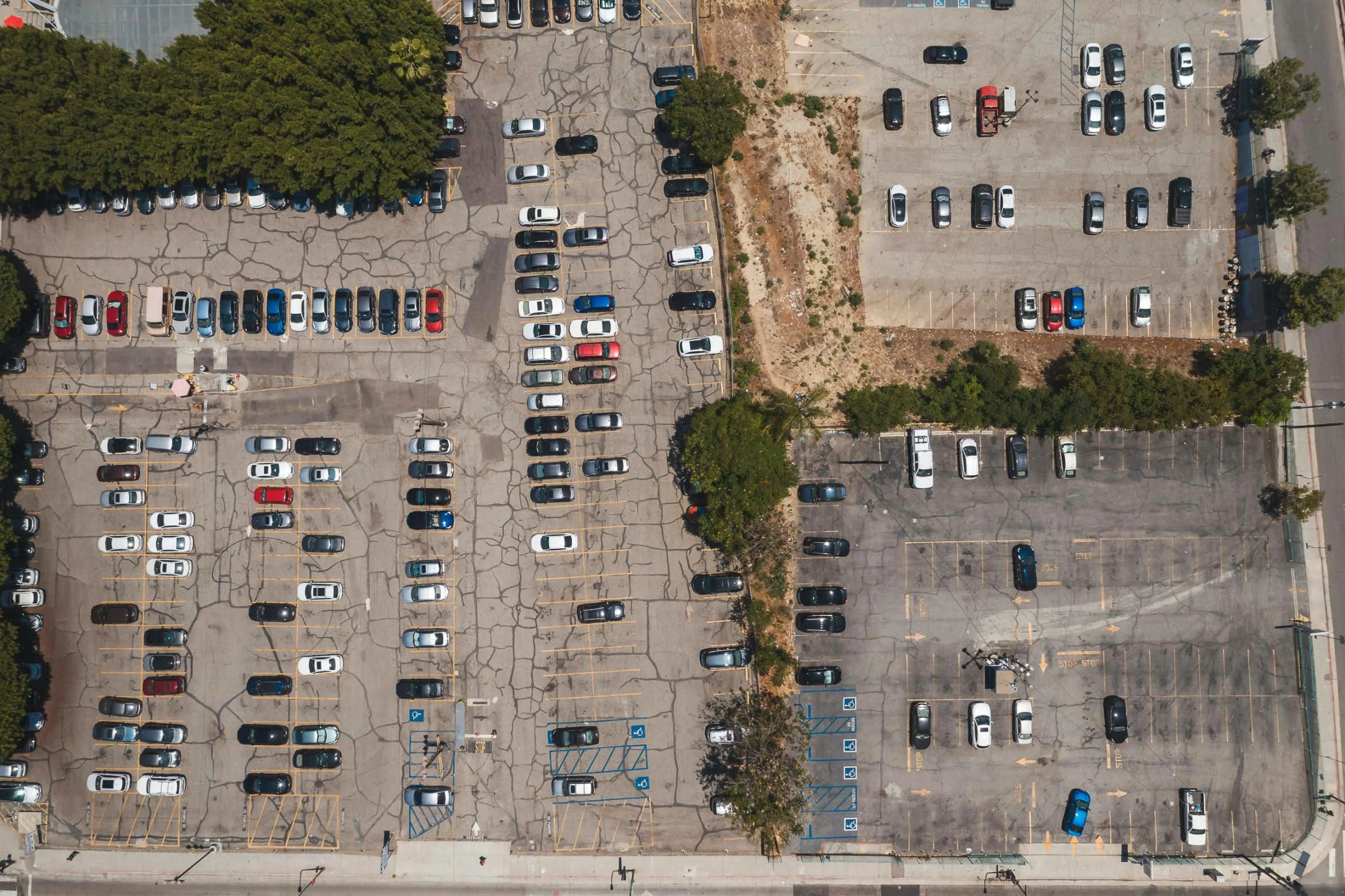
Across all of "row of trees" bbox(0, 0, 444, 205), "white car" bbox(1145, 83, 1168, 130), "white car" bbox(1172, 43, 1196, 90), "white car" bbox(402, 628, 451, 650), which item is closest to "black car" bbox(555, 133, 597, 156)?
"row of trees" bbox(0, 0, 444, 205)

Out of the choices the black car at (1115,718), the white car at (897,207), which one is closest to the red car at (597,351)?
the white car at (897,207)

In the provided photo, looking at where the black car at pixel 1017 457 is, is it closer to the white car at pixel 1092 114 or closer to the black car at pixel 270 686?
the white car at pixel 1092 114

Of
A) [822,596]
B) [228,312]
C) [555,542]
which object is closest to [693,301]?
[555,542]

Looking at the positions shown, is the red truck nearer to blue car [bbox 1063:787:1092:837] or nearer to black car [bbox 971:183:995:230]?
black car [bbox 971:183:995:230]

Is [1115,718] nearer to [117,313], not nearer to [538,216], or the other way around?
[538,216]

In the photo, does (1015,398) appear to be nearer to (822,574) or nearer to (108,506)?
(822,574)
